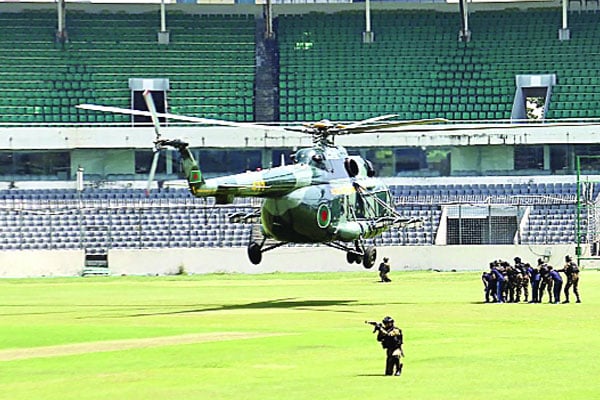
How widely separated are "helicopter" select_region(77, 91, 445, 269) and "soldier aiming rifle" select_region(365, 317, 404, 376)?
12.4m

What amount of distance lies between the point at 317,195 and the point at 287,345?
10.9 meters

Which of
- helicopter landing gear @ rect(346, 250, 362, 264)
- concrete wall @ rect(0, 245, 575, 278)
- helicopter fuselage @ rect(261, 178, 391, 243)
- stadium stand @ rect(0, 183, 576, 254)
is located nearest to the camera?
helicopter fuselage @ rect(261, 178, 391, 243)

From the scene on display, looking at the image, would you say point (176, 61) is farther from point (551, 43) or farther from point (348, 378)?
point (348, 378)

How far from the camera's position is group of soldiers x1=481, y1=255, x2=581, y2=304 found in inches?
1532

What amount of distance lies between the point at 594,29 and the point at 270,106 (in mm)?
17628

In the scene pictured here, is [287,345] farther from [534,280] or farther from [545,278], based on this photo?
[545,278]

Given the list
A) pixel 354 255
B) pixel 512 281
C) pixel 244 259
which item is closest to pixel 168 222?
pixel 244 259

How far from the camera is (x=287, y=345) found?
89.5ft

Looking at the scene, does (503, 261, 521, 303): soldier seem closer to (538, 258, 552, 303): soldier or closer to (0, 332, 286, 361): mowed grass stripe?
(538, 258, 552, 303): soldier

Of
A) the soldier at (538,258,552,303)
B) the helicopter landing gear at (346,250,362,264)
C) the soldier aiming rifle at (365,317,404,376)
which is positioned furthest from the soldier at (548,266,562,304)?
the soldier aiming rifle at (365,317,404,376)

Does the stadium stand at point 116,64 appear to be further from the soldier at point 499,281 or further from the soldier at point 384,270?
the soldier at point 499,281

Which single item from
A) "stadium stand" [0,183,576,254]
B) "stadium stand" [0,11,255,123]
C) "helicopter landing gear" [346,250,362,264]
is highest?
"stadium stand" [0,11,255,123]

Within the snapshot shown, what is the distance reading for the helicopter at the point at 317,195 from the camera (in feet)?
117

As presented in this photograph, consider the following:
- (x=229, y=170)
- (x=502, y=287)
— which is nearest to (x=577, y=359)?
(x=502, y=287)
